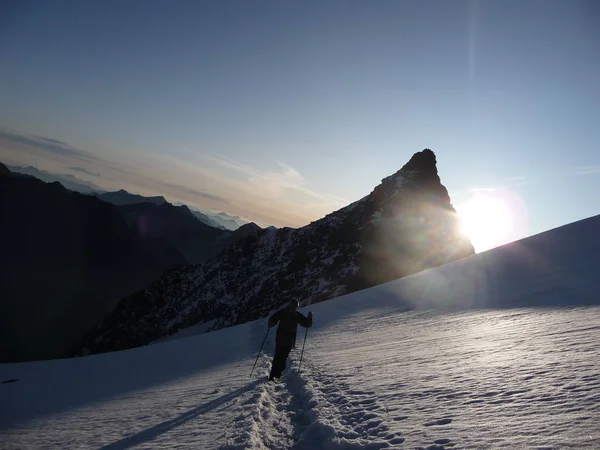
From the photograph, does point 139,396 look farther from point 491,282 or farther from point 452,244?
point 452,244

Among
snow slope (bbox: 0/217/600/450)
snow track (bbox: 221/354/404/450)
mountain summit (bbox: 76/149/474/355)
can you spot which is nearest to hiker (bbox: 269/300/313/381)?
snow slope (bbox: 0/217/600/450)

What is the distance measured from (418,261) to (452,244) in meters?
9.49

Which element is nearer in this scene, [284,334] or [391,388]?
[391,388]

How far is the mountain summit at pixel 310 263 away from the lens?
68.7 meters

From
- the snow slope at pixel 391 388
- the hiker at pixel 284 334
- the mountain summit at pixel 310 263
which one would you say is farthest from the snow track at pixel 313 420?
the mountain summit at pixel 310 263

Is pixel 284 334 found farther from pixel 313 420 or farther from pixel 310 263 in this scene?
pixel 310 263

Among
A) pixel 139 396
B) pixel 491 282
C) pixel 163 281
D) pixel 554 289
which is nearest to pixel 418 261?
pixel 491 282

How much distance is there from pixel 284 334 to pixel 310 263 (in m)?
73.2

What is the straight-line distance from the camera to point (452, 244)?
70.8 meters

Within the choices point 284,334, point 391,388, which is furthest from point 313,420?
point 284,334

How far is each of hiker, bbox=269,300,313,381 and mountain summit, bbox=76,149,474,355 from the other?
5082 centimetres

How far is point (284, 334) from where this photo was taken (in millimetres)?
10180

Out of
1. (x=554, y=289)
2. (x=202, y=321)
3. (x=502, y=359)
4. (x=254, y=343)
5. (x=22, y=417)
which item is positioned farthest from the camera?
(x=202, y=321)

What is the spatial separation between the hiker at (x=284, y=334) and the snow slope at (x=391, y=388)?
0.45 metres
